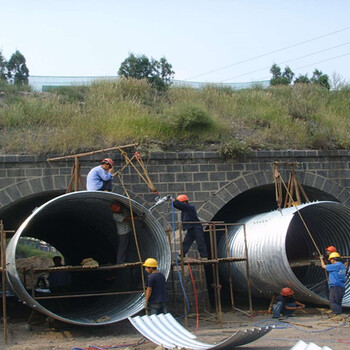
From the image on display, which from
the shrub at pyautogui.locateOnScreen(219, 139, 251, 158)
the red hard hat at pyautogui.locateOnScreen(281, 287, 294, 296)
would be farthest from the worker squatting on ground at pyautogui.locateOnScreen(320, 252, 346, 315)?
the shrub at pyautogui.locateOnScreen(219, 139, 251, 158)

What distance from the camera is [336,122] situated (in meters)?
16.4

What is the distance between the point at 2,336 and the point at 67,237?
25.5 ft

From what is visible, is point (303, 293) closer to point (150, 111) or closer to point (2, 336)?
point (2, 336)

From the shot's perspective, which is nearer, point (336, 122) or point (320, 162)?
point (320, 162)

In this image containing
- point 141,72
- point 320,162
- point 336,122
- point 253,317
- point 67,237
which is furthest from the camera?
point 141,72

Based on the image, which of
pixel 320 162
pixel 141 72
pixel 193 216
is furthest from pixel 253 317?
pixel 141 72

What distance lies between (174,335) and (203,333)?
167 cm

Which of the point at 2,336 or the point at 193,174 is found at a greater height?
the point at 193,174

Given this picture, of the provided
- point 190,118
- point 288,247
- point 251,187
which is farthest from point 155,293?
point 190,118

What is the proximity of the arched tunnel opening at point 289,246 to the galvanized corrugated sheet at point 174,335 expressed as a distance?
9.94 ft

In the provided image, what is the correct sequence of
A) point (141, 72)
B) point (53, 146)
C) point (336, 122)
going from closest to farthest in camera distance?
point (53, 146)
point (336, 122)
point (141, 72)

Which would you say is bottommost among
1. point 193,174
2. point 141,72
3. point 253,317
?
point 253,317

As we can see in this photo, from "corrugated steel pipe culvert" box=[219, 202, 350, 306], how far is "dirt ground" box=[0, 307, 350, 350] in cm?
67

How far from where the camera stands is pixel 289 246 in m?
14.8
